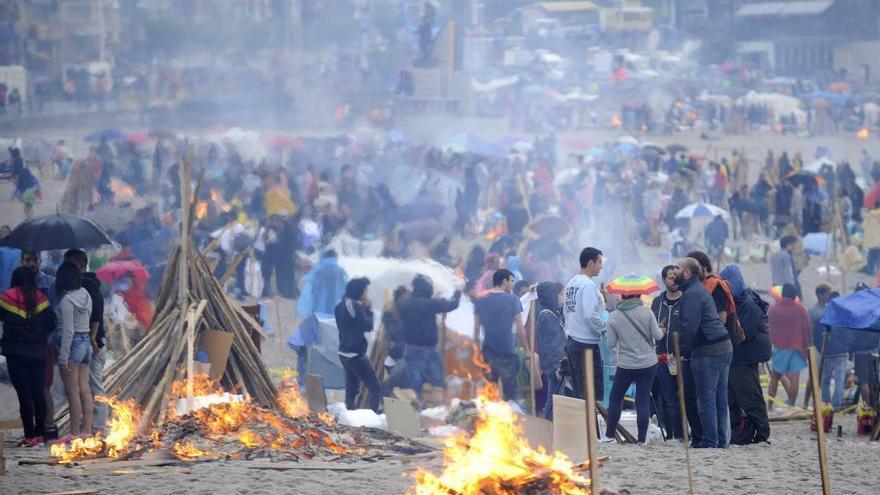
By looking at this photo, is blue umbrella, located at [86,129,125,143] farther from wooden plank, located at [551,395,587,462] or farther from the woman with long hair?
wooden plank, located at [551,395,587,462]

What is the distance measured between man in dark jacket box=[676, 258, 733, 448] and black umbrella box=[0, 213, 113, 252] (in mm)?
5039

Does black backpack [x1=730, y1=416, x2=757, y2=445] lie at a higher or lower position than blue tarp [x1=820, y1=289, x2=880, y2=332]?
lower

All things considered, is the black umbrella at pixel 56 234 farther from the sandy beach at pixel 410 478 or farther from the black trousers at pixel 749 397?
the black trousers at pixel 749 397

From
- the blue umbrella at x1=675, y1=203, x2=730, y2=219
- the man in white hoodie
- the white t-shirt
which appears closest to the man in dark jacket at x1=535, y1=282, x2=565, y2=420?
the man in white hoodie

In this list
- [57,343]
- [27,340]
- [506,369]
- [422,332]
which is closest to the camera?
[27,340]

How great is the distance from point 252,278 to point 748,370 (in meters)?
9.11

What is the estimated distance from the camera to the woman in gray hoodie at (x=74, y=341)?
32.4ft

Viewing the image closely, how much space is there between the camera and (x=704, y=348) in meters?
9.74

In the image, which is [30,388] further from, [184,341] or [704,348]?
[704,348]

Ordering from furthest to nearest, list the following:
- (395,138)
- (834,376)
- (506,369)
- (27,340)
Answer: (395,138)
(834,376)
(506,369)
(27,340)

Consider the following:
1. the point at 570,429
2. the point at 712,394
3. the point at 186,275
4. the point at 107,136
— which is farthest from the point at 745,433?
the point at 107,136

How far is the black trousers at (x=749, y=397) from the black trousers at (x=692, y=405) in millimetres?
330

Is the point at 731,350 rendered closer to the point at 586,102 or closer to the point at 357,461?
the point at 357,461

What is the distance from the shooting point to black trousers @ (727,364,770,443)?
33.7 ft
